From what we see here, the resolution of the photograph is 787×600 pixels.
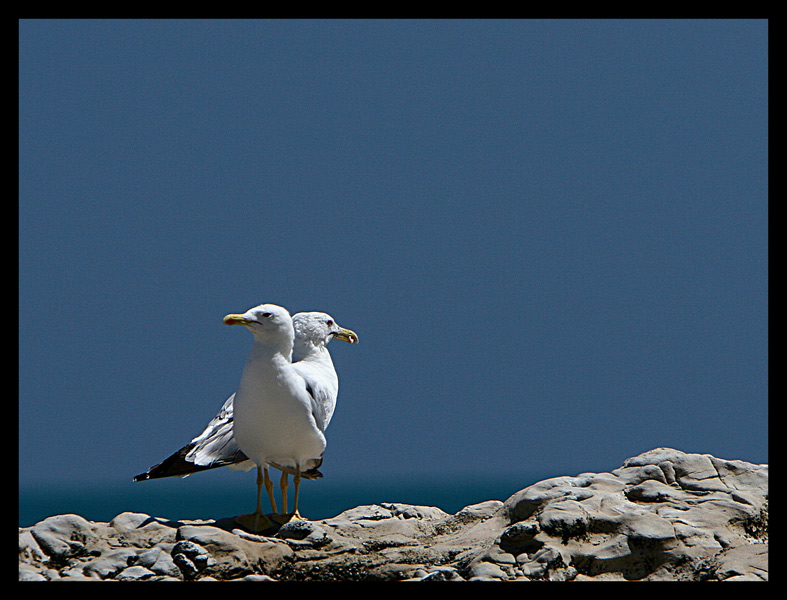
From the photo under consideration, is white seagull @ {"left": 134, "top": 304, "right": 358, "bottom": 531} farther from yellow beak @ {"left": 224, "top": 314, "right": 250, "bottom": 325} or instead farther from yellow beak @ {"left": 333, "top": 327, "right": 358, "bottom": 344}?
yellow beak @ {"left": 333, "top": 327, "right": 358, "bottom": 344}

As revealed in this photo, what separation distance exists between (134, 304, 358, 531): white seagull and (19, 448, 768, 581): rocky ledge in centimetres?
78

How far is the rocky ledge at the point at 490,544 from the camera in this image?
7.81 m

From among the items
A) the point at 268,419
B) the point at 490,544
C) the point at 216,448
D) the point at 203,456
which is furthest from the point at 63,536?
the point at 490,544

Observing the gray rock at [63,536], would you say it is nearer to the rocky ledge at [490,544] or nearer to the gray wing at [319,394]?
the rocky ledge at [490,544]

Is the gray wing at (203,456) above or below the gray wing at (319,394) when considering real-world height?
below

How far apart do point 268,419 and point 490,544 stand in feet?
10.4

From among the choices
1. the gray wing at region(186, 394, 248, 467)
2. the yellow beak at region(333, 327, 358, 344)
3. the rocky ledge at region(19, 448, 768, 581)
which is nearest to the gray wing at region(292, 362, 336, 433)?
the yellow beak at region(333, 327, 358, 344)

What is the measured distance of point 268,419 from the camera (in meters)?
9.52

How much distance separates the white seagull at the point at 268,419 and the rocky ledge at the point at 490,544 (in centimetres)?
78

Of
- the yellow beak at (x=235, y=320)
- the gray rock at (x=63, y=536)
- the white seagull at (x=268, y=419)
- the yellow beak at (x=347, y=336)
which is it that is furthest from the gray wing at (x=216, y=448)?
the yellow beak at (x=347, y=336)
